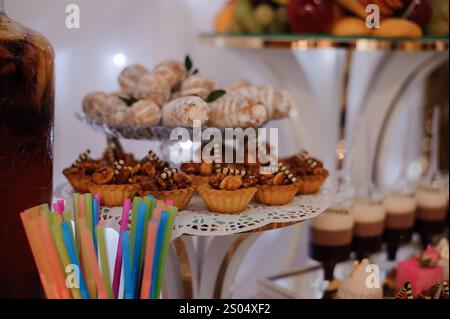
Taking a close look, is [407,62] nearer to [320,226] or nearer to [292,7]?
[292,7]

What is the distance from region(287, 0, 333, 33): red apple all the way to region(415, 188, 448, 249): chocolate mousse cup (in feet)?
1.94

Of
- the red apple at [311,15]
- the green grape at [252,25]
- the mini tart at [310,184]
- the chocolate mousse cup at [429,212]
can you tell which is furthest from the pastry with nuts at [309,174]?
the chocolate mousse cup at [429,212]

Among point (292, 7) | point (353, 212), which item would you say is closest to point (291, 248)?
point (353, 212)

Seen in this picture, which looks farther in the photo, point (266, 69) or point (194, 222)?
point (266, 69)

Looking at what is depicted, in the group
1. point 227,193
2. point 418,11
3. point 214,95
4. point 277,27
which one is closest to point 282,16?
point 277,27

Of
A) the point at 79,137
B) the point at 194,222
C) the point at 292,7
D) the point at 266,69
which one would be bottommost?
the point at 194,222

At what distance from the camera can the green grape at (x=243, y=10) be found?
1.49m

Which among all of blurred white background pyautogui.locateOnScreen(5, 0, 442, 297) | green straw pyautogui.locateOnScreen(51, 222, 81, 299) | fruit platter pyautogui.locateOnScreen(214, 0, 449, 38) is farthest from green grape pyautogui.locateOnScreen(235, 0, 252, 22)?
green straw pyautogui.locateOnScreen(51, 222, 81, 299)

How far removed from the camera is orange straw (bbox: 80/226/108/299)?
683mm

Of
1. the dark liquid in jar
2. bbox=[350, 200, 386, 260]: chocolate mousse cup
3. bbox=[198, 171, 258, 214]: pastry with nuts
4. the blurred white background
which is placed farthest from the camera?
bbox=[350, 200, 386, 260]: chocolate mousse cup

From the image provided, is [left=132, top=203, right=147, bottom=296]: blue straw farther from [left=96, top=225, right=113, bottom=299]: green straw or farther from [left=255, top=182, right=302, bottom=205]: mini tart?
[left=255, top=182, right=302, bottom=205]: mini tart

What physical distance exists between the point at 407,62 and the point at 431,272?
695mm

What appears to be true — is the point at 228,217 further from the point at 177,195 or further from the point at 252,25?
the point at 252,25

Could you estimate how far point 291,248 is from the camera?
177 cm
